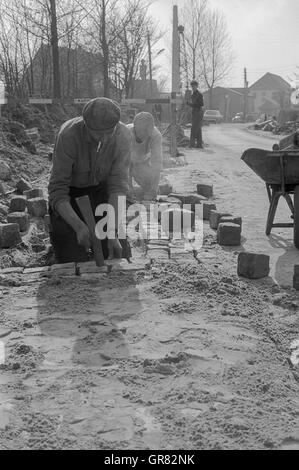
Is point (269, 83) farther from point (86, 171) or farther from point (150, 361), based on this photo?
point (150, 361)

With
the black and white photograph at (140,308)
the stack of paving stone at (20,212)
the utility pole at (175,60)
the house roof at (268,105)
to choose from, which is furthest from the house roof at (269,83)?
the stack of paving stone at (20,212)

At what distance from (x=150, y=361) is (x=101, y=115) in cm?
193

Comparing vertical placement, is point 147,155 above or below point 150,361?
above

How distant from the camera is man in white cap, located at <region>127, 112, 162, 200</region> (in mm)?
7203

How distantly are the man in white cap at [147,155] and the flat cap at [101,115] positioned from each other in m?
3.18

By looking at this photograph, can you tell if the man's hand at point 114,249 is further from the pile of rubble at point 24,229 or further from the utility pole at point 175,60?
the utility pole at point 175,60

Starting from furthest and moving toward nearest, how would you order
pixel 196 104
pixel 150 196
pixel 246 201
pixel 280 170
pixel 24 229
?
pixel 196 104
pixel 246 201
pixel 150 196
pixel 24 229
pixel 280 170

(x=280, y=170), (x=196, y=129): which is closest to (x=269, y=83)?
(x=196, y=129)

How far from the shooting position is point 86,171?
443cm

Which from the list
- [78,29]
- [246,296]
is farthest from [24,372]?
[78,29]

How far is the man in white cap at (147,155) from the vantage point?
7.20 m

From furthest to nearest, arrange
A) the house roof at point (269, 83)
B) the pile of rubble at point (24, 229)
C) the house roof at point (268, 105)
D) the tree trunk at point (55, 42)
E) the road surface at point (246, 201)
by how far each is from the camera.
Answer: the house roof at point (269, 83)
the house roof at point (268, 105)
the tree trunk at point (55, 42)
the road surface at point (246, 201)
the pile of rubble at point (24, 229)

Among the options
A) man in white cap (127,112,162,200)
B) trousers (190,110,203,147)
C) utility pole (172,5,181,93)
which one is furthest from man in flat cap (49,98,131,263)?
trousers (190,110,203,147)

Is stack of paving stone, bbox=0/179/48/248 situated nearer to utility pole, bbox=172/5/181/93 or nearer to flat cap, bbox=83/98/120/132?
flat cap, bbox=83/98/120/132
